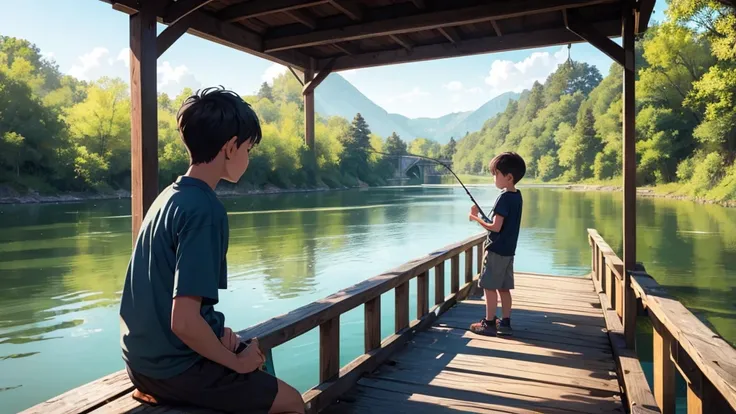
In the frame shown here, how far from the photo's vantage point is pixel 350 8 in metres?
4.52

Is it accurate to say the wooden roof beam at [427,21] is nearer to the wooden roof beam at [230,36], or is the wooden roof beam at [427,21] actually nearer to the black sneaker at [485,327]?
the wooden roof beam at [230,36]

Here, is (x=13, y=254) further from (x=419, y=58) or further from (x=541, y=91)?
(x=541, y=91)

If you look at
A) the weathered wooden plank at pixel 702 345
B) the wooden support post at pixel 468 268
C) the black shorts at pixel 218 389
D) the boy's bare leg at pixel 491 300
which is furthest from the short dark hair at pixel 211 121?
the wooden support post at pixel 468 268

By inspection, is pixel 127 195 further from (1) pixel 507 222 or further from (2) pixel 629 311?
(2) pixel 629 311

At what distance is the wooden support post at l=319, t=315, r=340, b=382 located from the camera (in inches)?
105

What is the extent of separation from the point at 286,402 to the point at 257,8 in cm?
354

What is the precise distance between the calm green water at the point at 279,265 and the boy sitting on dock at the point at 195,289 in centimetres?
417

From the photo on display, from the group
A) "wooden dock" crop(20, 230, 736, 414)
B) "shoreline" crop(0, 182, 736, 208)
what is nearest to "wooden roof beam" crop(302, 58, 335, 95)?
"wooden dock" crop(20, 230, 736, 414)

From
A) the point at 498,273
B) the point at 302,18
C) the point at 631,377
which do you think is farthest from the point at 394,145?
the point at 631,377

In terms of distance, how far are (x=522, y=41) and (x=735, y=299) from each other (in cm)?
654

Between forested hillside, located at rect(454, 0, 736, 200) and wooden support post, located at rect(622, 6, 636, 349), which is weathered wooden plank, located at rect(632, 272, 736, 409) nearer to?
wooden support post, located at rect(622, 6, 636, 349)

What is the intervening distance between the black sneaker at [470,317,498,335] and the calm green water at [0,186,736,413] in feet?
6.64

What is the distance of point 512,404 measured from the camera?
2.72m

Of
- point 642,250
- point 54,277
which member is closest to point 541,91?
point 642,250
